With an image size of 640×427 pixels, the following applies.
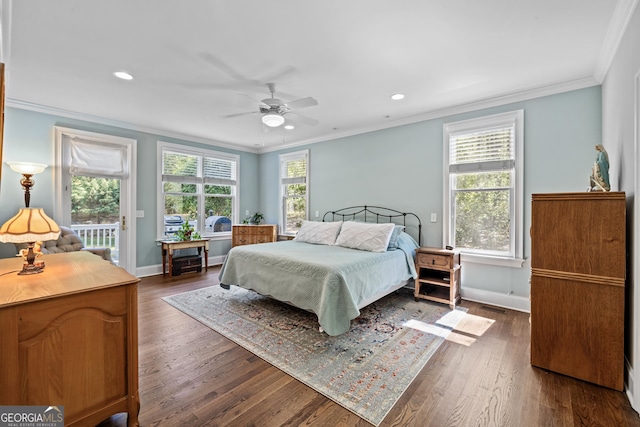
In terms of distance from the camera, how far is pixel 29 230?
5.30 ft

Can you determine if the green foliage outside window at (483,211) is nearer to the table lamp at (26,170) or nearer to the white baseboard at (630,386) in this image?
the white baseboard at (630,386)

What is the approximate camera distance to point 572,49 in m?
2.53

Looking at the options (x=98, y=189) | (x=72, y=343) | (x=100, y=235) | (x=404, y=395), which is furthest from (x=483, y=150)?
(x=100, y=235)

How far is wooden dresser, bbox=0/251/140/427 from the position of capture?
4.18ft

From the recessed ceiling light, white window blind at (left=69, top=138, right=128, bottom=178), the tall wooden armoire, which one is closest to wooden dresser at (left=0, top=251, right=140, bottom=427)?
the recessed ceiling light

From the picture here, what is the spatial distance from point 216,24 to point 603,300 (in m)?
3.57

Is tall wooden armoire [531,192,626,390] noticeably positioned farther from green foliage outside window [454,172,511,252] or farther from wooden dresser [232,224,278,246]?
wooden dresser [232,224,278,246]

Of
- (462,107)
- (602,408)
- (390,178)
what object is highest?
(462,107)

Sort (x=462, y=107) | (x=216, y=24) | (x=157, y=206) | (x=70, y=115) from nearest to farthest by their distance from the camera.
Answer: (x=216, y=24) < (x=462, y=107) < (x=70, y=115) < (x=157, y=206)

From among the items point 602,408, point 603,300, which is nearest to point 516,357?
point 602,408

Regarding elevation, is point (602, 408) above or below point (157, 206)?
below

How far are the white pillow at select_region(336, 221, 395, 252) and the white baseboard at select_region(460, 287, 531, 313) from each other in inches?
52.8

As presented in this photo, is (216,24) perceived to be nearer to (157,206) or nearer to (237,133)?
(237,133)

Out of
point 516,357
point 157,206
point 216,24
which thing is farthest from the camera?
point 157,206
